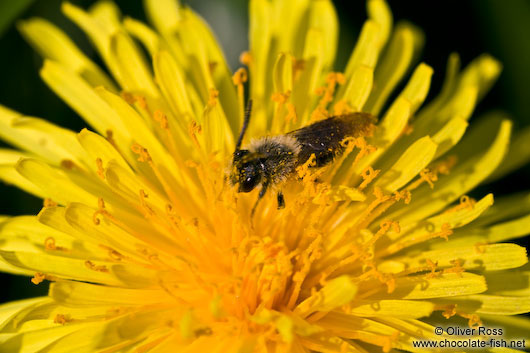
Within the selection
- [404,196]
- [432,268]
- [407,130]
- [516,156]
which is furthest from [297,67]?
[516,156]

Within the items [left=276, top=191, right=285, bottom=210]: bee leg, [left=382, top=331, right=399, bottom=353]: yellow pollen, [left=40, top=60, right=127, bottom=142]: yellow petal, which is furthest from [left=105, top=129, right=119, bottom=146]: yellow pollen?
[left=382, top=331, right=399, bottom=353]: yellow pollen

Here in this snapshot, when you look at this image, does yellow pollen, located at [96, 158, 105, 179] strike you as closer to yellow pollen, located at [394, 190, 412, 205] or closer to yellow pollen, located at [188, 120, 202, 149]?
yellow pollen, located at [188, 120, 202, 149]

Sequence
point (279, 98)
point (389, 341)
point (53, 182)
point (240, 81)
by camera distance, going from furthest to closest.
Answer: point (240, 81)
point (279, 98)
point (53, 182)
point (389, 341)

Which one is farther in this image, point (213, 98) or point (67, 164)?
point (213, 98)

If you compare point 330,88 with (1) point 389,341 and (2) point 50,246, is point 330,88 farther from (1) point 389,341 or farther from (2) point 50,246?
(2) point 50,246

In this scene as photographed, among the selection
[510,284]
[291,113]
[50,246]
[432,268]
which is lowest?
[50,246]

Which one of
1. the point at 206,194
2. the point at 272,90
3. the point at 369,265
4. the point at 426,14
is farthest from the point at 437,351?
the point at 426,14
